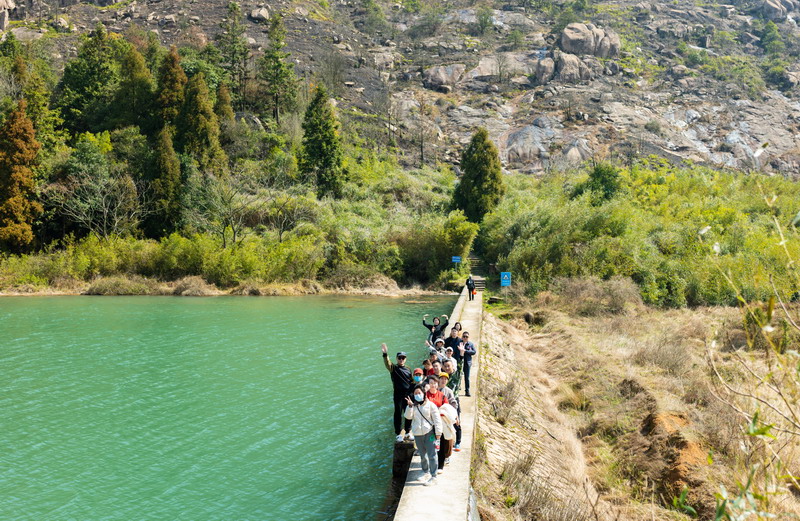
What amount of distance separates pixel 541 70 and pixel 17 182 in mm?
76617

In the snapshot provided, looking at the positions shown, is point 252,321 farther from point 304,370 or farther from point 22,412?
point 22,412

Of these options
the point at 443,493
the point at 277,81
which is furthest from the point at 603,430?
the point at 277,81

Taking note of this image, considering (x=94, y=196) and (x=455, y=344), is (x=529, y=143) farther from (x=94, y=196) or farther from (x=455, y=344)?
(x=455, y=344)

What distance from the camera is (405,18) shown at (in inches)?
4685

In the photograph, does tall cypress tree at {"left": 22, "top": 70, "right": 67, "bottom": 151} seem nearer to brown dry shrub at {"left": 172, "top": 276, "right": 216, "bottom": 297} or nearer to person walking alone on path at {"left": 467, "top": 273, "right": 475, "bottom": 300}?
brown dry shrub at {"left": 172, "top": 276, "right": 216, "bottom": 297}

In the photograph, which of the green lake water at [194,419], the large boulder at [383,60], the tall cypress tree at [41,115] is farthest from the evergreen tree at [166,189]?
the large boulder at [383,60]

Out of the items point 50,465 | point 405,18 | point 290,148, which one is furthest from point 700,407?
point 405,18

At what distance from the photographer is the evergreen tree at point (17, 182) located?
3662 cm

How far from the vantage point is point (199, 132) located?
44.4m

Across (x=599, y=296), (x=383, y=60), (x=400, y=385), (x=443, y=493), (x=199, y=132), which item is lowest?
(x=599, y=296)

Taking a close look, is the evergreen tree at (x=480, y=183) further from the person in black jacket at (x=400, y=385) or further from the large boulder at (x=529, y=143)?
the person in black jacket at (x=400, y=385)

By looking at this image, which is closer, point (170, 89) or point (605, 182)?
point (605, 182)

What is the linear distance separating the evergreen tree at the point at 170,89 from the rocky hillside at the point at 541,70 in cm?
2296

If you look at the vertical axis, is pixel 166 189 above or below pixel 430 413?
above
